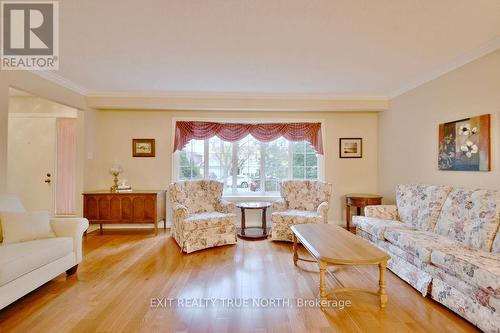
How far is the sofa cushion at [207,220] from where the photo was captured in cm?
348

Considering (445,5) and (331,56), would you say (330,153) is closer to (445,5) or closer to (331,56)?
(331,56)

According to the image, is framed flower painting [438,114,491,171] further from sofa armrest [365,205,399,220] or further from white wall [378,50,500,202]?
sofa armrest [365,205,399,220]

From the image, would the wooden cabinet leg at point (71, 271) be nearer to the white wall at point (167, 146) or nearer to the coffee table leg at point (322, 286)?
the white wall at point (167, 146)

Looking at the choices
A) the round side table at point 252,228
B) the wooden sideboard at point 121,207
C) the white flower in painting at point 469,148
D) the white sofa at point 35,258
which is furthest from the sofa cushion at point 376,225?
the white sofa at point 35,258

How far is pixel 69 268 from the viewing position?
8.68 feet

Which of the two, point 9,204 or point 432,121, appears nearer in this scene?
point 9,204

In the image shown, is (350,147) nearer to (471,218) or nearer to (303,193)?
(303,193)

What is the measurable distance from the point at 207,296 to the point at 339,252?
1.23m

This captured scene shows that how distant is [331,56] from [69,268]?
11.9 feet

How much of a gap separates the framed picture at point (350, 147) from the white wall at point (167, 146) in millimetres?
83

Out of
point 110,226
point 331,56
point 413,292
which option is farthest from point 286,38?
point 110,226

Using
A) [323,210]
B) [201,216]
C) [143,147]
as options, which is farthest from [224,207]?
[143,147]

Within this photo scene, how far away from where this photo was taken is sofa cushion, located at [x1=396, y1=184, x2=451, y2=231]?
9.61 feet

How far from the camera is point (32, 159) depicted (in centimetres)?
479
